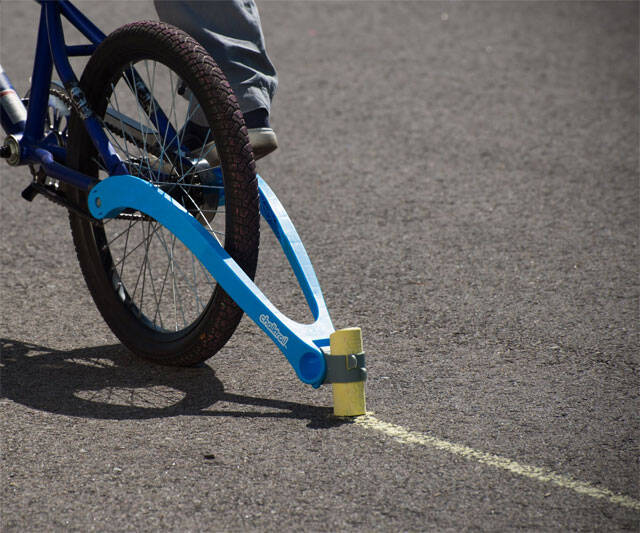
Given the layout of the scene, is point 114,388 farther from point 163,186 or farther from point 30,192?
point 30,192

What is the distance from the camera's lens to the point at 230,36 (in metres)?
3.51

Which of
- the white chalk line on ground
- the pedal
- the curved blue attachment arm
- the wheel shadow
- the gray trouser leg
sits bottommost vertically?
the white chalk line on ground

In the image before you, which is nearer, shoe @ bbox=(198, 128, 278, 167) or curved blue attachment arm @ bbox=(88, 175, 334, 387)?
curved blue attachment arm @ bbox=(88, 175, 334, 387)

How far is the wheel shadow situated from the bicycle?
8 centimetres

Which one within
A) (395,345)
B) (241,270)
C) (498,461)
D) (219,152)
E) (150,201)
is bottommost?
(498,461)

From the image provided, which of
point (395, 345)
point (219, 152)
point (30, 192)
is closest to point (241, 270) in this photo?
point (219, 152)

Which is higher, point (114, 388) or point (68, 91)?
point (68, 91)

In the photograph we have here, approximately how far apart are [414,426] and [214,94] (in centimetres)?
120

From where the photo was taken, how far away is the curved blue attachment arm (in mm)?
2988

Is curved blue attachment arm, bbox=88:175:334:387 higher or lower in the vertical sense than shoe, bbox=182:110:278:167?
lower

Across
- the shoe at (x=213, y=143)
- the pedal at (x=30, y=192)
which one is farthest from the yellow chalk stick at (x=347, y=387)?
the pedal at (x=30, y=192)

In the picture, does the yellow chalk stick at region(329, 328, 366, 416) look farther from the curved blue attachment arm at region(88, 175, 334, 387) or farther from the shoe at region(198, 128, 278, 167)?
the shoe at region(198, 128, 278, 167)

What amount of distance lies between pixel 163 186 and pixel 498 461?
4.83ft

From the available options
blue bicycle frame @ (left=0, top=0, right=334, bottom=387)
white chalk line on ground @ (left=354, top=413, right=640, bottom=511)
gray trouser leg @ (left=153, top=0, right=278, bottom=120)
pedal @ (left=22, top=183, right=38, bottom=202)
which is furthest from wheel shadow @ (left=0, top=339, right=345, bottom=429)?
gray trouser leg @ (left=153, top=0, right=278, bottom=120)
